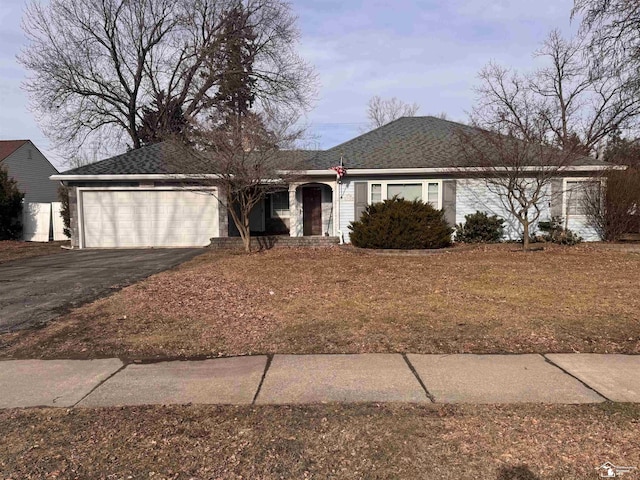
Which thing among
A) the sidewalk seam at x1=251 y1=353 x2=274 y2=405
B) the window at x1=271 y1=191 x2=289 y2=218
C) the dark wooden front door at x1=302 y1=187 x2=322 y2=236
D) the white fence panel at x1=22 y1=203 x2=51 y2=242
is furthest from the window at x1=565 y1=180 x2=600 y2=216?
the white fence panel at x1=22 y1=203 x2=51 y2=242

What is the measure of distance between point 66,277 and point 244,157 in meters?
5.14

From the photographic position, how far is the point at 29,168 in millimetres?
33875

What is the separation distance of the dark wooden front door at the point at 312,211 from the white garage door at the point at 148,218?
339 cm

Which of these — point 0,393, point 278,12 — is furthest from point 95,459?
point 278,12

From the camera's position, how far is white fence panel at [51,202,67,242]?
20.5 metres

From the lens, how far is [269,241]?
15117 millimetres

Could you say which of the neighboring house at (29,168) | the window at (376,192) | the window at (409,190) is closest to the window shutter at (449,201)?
the window at (409,190)

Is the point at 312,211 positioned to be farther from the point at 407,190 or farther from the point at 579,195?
the point at 579,195

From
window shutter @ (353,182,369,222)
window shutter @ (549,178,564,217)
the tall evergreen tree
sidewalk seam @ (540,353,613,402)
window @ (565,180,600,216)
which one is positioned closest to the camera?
sidewalk seam @ (540,353,613,402)

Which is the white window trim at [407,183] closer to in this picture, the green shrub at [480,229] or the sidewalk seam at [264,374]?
the green shrub at [480,229]

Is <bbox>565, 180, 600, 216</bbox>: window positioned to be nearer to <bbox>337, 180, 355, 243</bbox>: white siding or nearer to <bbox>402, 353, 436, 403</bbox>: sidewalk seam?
<bbox>337, 180, 355, 243</bbox>: white siding

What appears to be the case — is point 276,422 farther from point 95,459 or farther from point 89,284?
point 89,284

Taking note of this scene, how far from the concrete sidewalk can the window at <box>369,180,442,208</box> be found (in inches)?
446

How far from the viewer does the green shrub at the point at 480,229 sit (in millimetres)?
14992
